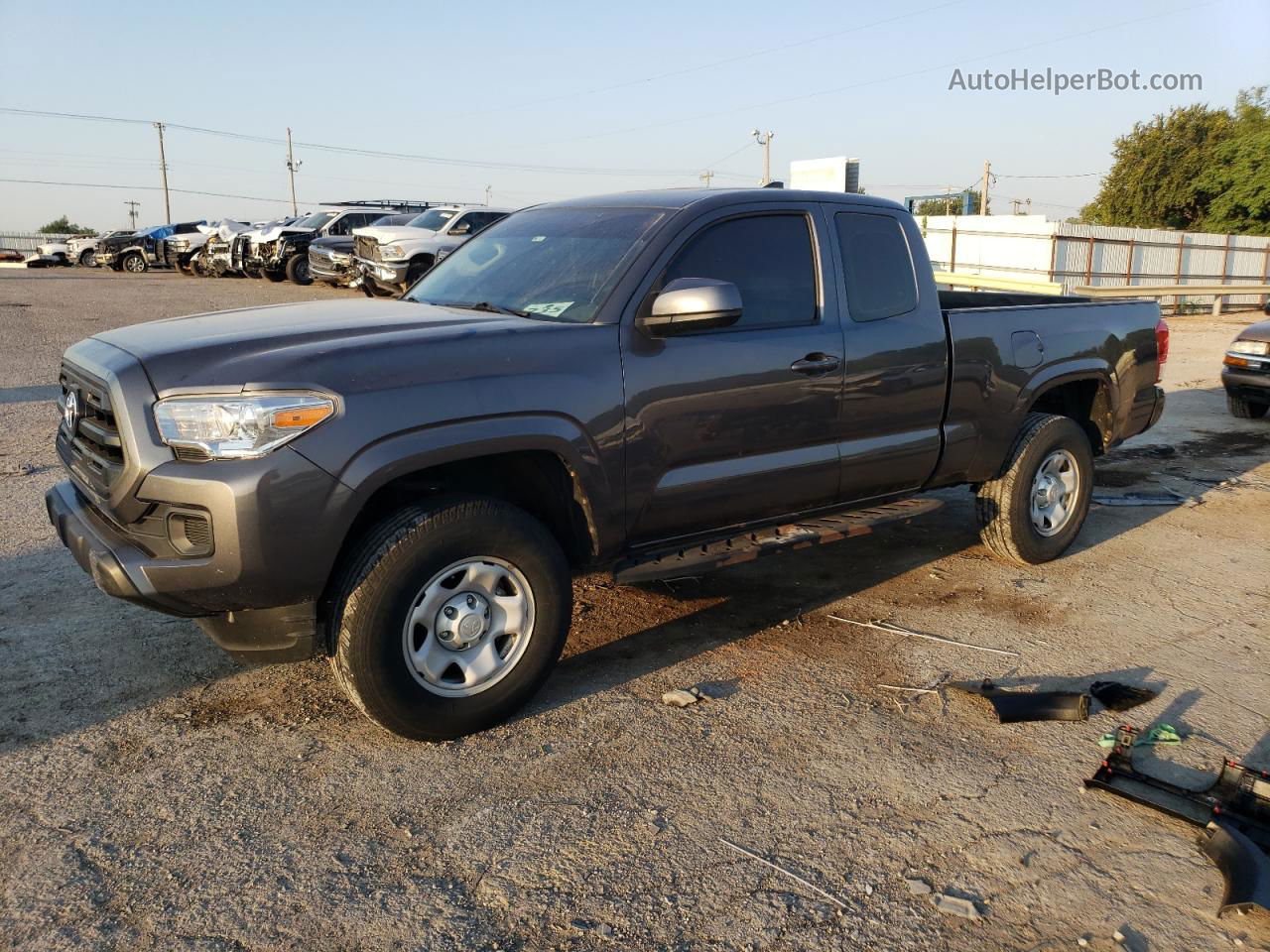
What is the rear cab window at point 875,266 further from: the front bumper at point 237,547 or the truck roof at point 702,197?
the front bumper at point 237,547

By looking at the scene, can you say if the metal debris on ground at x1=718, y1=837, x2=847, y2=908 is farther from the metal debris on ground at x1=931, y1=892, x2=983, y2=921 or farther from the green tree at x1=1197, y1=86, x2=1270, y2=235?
the green tree at x1=1197, y1=86, x2=1270, y2=235

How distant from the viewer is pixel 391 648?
3408 millimetres

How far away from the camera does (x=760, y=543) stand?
437cm

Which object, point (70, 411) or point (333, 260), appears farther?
point (333, 260)

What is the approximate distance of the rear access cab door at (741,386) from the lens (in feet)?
13.0

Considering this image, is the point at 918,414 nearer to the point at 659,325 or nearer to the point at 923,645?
the point at 923,645

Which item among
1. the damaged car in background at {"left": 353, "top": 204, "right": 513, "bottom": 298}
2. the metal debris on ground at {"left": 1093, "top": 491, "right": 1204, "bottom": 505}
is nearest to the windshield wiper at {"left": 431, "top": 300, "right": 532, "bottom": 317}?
the metal debris on ground at {"left": 1093, "top": 491, "right": 1204, "bottom": 505}

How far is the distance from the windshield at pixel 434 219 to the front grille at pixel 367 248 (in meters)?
2.13

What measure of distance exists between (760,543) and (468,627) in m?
1.39

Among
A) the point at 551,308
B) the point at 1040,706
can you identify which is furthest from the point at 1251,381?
Result: the point at 551,308

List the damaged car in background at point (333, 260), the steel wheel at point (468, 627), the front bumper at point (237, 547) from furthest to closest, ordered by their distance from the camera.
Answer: the damaged car in background at point (333, 260), the steel wheel at point (468, 627), the front bumper at point (237, 547)

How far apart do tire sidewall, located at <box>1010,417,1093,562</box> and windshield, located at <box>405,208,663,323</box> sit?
2600 mm

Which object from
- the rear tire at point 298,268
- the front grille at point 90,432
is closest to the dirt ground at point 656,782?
the front grille at point 90,432

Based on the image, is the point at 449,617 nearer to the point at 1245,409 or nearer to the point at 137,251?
the point at 1245,409
